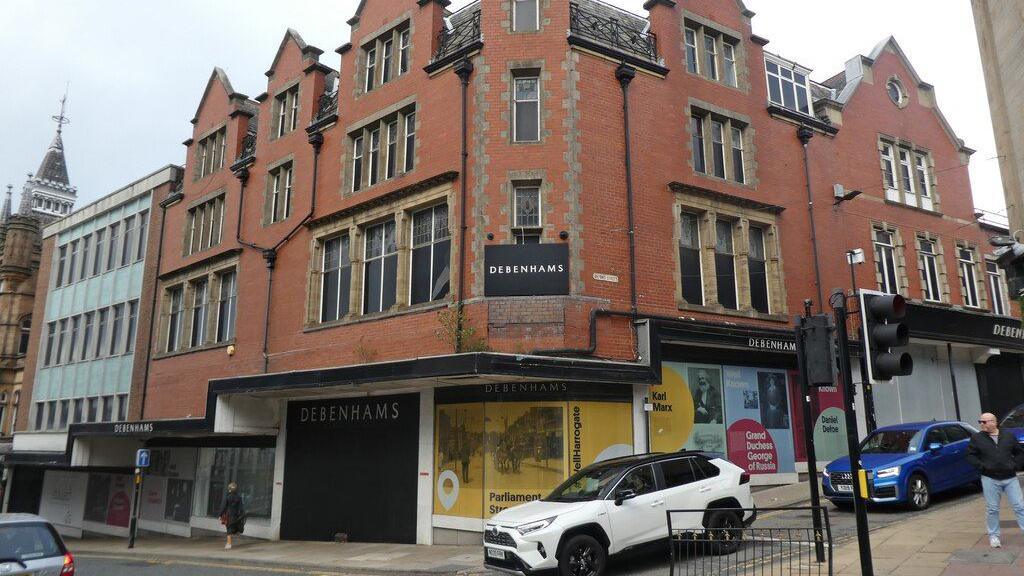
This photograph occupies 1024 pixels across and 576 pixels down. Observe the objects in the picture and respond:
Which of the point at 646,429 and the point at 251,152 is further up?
the point at 251,152

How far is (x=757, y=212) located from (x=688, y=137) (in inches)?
121

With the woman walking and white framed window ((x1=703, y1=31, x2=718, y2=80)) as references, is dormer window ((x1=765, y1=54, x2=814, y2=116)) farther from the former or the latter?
the woman walking

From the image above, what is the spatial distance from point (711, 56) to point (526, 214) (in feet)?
27.4

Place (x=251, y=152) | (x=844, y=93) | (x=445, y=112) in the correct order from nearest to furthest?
1. (x=445, y=112)
2. (x=844, y=93)
3. (x=251, y=152)

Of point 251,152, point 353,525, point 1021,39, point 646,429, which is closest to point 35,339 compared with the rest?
point 251,152

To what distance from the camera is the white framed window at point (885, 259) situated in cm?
2323

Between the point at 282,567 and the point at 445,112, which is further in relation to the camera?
the point at 445,112

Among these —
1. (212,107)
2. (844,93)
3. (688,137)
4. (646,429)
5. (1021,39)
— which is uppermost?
(212,107)

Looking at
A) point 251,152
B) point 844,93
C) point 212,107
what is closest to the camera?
point 844,93

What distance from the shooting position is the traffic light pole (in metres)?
7.16

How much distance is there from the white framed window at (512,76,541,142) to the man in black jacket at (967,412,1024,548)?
36.8 ft

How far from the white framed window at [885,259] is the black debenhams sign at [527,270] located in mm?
12878

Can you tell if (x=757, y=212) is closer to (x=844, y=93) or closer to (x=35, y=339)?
(x=844, y=93)

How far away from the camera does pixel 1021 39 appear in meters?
10.2
